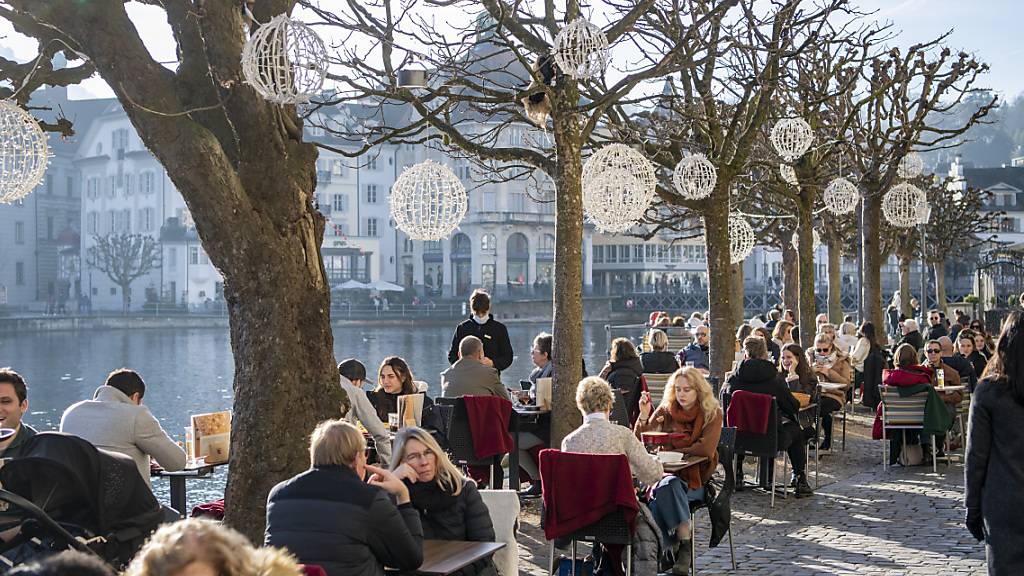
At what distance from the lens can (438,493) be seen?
19.8 ft

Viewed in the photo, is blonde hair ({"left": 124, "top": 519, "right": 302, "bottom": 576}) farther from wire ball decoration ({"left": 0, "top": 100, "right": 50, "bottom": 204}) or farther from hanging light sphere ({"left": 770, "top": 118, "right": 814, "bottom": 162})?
hanging light sphere ({"left": 770, "top": 118, "right": 814, "bottom": 162})

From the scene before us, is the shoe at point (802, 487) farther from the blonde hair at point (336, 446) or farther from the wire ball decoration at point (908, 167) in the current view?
the wire ball decoration at point (908, 167)

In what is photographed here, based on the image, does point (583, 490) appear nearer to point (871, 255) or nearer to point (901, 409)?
point (901, 409)

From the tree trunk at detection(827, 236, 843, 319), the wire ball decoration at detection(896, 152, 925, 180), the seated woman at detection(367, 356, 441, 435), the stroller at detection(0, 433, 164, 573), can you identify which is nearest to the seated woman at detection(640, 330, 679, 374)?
the seated woman at detection(367, 356, 441, 435)

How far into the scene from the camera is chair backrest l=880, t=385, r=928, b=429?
12906 millimetres

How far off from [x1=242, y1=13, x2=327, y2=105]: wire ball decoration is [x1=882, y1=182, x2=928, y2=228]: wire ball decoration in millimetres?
16853

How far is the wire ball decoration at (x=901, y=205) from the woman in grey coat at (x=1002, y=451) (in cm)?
1660

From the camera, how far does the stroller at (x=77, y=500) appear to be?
208 inches

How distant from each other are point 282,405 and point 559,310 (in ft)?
17.5

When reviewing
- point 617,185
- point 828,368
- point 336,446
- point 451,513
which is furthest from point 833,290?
point 336,446

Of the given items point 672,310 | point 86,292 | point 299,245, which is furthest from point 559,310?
point 86,292

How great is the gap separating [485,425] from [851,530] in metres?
3.13

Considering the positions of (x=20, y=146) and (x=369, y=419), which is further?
(x=369, y=419)

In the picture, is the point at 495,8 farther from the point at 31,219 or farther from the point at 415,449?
the point at 31,219
